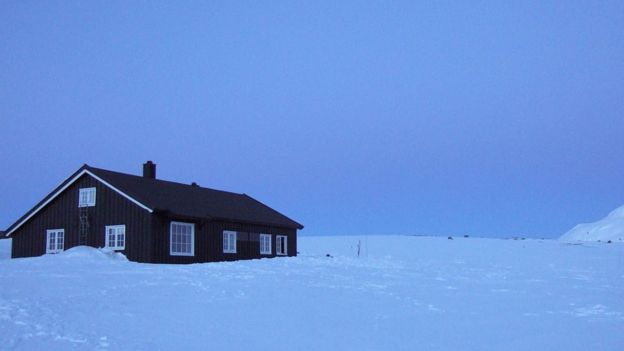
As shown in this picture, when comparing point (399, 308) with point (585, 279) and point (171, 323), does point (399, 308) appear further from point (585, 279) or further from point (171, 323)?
point (585, 279)

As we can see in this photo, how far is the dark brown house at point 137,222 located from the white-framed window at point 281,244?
84.5 inches

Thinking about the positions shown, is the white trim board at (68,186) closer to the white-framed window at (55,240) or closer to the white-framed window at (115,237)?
the white-framed window at (55,240)

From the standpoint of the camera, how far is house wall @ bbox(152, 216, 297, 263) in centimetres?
3441

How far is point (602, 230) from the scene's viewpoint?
9544cm

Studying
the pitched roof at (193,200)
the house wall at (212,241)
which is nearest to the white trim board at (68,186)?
the pitched roof at (193,200)

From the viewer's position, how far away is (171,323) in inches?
563

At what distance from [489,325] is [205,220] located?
77.3 feet

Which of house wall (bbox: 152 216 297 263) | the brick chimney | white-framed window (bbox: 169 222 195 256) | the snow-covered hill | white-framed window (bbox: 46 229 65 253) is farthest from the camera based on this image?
the snow-covered hill

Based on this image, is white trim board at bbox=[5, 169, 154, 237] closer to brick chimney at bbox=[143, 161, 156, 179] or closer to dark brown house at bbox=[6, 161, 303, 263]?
dark brown house at bbox=[6, 161, 303, 263]

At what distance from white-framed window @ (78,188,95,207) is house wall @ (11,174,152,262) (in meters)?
0.23

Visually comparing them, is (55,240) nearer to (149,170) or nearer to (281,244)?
(149,170)

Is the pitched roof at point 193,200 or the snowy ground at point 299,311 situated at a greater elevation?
the pitched roof at point 193,200

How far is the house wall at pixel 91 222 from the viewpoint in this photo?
112 feet

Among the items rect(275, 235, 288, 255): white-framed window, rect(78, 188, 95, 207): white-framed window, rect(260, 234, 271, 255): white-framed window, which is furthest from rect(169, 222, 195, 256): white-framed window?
rect(275, 235, 288, 255): white-framed window
